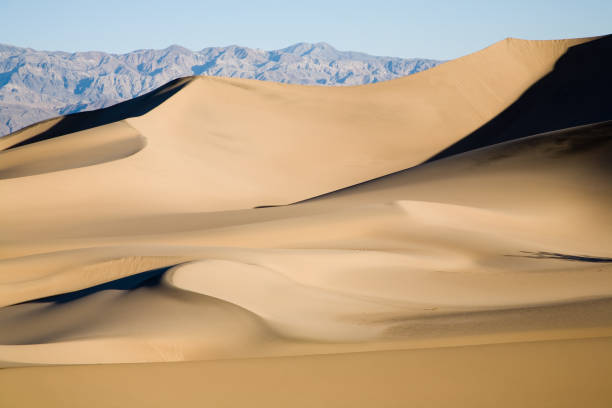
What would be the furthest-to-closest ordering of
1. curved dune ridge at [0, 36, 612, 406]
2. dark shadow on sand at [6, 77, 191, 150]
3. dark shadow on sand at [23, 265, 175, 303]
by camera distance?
dark shadow on sand at [6, 77, 191, 150], dark shadow on sand at [23, 265, 175, 303], curved dune ridge at [0, 36, 612, 406]

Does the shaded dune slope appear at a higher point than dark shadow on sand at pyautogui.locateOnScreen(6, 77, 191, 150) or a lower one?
lower

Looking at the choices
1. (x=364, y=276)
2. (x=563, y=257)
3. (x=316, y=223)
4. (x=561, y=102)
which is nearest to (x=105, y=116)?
(x=561, y=102)

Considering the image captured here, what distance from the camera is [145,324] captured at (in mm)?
7145

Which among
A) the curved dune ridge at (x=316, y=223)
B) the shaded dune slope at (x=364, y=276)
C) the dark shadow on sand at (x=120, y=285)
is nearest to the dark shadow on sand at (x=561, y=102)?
the curved dune ridge at (x=316, y=223)

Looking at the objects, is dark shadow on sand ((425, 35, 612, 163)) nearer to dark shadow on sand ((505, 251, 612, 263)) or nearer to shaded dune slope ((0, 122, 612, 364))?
shaded dune slope ((0, 122, 612, 364))

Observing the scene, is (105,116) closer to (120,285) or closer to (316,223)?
(316,223)

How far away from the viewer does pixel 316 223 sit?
1558 cm

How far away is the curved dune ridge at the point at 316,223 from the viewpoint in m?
6.72

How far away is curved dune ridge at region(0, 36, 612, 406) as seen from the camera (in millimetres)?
Answer: 6719

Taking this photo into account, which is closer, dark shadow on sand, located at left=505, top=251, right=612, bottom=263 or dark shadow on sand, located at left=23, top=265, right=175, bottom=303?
dark shadow on sand, located at left=23, top=265, right=175, bottom=303

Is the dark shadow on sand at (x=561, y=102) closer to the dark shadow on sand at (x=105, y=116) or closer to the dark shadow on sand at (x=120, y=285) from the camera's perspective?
the dark shadow on sand at (x=105, y=116)

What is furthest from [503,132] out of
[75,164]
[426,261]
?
[426,261]

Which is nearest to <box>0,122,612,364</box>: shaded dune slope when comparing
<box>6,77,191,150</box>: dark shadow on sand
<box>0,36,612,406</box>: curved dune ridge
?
<box>0,36,612,406</box>: curved dune ridge

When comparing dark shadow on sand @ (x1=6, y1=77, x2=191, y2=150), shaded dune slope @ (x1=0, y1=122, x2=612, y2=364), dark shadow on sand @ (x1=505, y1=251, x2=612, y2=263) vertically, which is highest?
dark shadow on sand @ (x1=6, y1=77, x2=191, y2=150)
